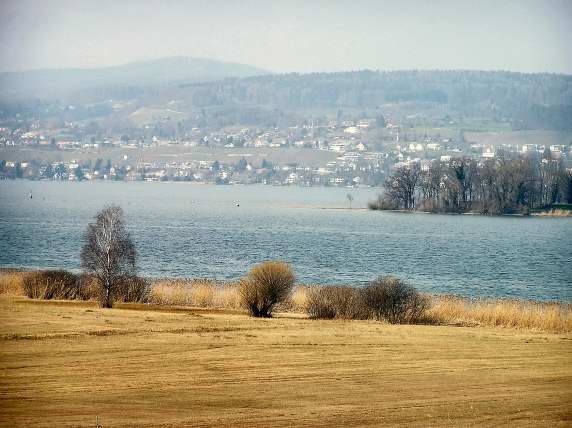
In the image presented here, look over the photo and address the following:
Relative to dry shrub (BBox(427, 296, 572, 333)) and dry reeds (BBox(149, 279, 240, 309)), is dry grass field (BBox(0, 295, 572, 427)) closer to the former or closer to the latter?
dry shrub (BBox(427, 296, 572, 333))

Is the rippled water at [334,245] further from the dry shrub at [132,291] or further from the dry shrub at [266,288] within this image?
the dry shrub at [266,288]

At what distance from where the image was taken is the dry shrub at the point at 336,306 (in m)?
32.2

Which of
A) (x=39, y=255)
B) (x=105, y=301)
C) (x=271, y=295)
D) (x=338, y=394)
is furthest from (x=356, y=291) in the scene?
(x=39, y=255)

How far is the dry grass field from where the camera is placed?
60.4ft

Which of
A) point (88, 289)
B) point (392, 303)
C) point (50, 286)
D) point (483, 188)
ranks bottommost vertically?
point (392, 303)

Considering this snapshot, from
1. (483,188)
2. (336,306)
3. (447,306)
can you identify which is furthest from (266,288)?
(483,188)

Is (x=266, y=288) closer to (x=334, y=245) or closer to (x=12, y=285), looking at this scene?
(x=12, y=285)

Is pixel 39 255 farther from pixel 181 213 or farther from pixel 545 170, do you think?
pixel 545 170

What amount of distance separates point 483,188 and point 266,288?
95.2 meters

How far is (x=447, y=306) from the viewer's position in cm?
3466

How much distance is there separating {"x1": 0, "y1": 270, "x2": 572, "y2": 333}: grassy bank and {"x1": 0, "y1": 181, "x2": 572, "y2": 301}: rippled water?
7.71 metres

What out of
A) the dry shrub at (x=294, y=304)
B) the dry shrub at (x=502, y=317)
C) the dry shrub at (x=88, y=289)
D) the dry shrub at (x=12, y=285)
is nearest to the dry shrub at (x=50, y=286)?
the dry shrub at (x=88, y=289)

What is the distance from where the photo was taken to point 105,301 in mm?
32406

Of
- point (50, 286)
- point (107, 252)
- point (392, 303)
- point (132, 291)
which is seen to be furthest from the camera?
point (132, 291)
